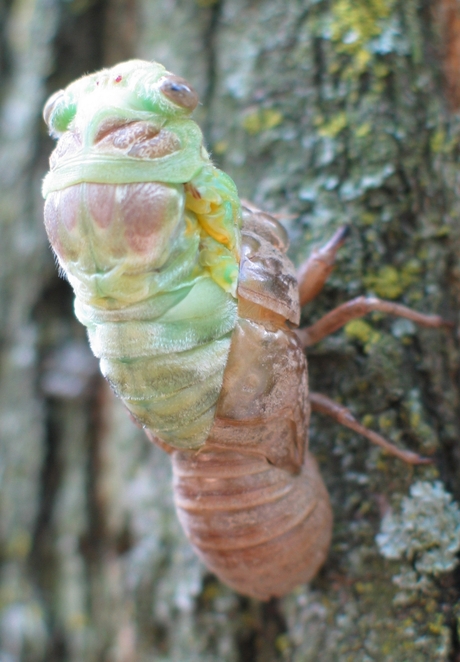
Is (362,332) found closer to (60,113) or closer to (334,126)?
(334,126)

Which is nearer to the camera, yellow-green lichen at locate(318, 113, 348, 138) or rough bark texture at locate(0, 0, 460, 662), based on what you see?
rough bark texture at locate(0, 0, 460, 662)

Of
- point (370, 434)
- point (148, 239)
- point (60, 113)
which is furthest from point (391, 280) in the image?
point (60, 113)

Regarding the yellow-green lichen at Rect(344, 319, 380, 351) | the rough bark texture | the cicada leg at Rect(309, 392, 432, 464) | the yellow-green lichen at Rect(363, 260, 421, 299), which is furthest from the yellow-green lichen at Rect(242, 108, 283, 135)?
the cicada leg at Rect(309, 392, 432, 464)

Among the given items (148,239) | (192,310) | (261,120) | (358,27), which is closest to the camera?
(148,239)

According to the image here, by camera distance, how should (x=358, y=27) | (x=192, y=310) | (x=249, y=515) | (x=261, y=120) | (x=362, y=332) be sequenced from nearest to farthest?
(x=192, y=310)
(x=249, y=515)
(x=362, y=332)
(x=358, y=27)
(x=261, y=120)

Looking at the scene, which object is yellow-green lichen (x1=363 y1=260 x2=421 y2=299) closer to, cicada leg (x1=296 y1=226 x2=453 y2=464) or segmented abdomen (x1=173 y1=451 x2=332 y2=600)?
cicada leg (x1=296 y1=226 x2=453 y2=464)

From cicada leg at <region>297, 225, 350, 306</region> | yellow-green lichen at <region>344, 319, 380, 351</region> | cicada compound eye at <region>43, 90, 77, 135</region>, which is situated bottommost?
yellow-green lichen at <region>344, 319, 380, 351</region>

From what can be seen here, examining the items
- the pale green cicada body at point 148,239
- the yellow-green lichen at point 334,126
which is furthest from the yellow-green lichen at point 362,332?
the yellow-green lichen at point 334,126

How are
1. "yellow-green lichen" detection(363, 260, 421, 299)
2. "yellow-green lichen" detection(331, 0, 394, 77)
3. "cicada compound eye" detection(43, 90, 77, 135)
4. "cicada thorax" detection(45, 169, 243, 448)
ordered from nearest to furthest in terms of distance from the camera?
"cicada thorax" detection(45, 169, 243, 448), "cicada compound eye" detection(43, 90, 77, 135), "yellow-green lichen" detection(363, 260, 421, 299), "yellow-green lichen" detection(331, 0, 394, 77)

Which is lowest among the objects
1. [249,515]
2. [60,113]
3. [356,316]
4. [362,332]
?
[249,515]
